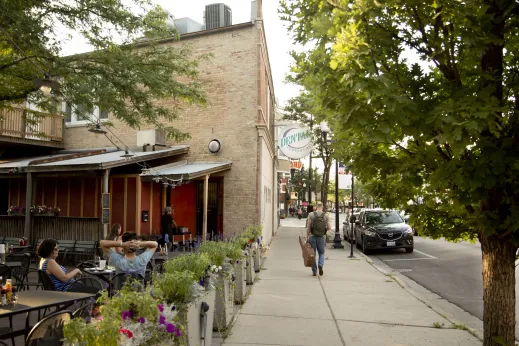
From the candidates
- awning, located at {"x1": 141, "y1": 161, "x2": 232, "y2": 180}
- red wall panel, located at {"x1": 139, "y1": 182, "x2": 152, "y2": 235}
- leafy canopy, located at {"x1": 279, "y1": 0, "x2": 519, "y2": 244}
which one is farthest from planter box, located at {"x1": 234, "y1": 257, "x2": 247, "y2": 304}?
red wall panel, located at {"x1": 139, "y1": 182, "x2": 152, "y2": 235}

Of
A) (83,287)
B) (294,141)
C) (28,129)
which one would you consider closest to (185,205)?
(294,141)

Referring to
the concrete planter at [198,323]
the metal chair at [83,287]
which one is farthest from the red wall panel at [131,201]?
the concrete planter at [198,323]

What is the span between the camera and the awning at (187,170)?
1277 centimetres

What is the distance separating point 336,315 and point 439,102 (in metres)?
4.50

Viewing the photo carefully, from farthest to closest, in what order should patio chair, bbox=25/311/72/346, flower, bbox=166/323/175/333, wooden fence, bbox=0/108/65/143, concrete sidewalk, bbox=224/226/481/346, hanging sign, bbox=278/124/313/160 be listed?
hanging sign, bbox=278/124/313/160 → wooden fence, bbox=0/108/65/143 → concrete sidewalk, bbox=224/226/481/346 → patio chair, bbox=25/311/72/346 → flower, bbox=166/323/175/333

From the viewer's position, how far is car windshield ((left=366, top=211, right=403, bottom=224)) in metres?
17.4

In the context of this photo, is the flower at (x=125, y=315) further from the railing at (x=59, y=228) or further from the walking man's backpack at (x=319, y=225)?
the railing at (x=59, y=228)

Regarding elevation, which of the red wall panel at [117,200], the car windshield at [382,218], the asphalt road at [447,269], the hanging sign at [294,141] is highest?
the hanging sign at [294,141]

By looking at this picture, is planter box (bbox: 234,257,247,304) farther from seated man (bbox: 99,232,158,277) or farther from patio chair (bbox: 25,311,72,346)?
patio chair (bbox: 25,311,72,346)

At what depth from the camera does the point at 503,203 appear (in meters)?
3.72

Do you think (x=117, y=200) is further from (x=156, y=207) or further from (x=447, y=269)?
(x=447, y=269)

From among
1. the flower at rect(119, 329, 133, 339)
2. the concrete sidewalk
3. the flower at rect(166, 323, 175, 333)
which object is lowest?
the concrete sidewalk

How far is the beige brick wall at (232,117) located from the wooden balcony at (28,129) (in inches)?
221

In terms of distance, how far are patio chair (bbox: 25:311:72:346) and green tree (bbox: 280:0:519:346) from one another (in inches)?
109
